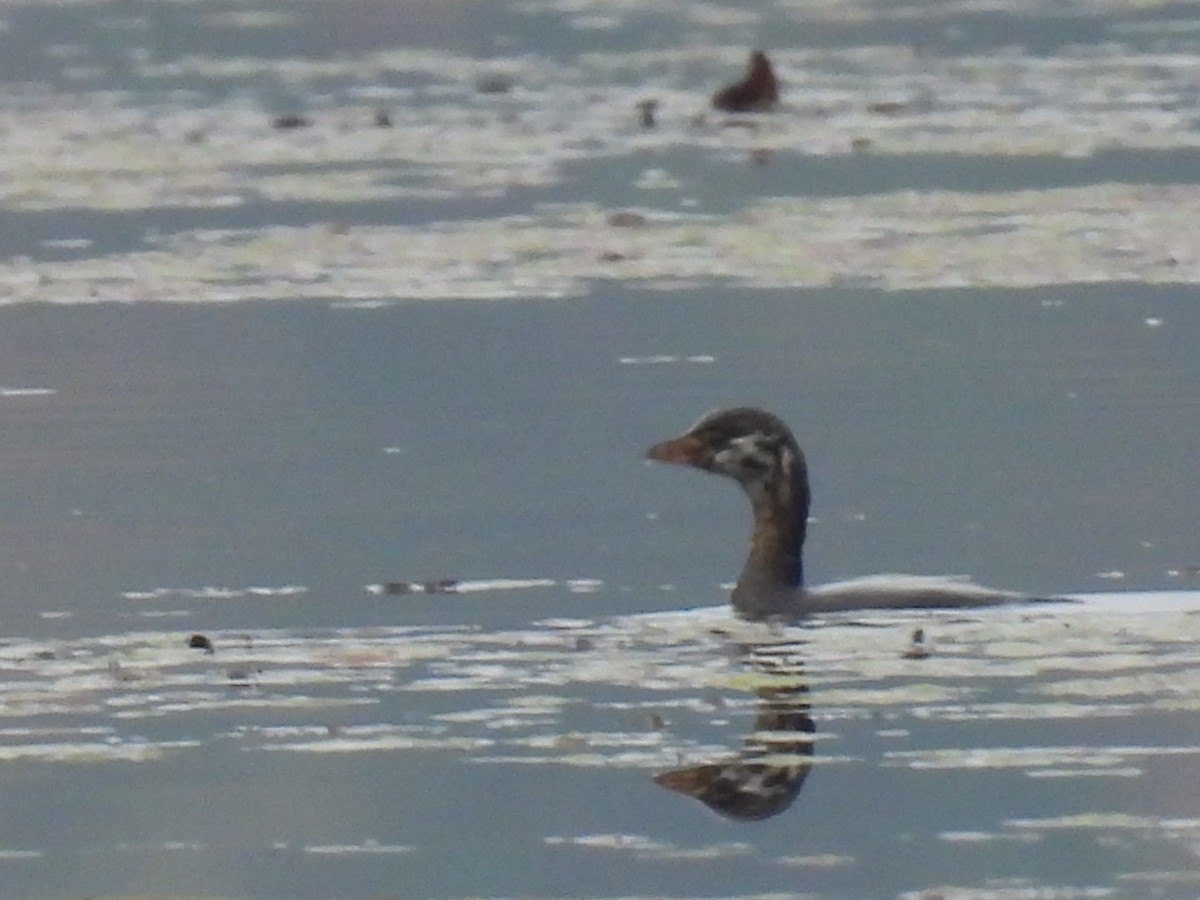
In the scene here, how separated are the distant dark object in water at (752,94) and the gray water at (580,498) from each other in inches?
11.3

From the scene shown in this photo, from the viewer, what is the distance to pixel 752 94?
28.8 metres

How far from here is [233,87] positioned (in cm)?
3297

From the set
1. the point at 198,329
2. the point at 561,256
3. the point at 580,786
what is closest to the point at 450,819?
the point at 580,786

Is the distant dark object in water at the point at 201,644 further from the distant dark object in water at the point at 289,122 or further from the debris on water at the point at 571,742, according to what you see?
the distant dark object in water at the point at 289,122

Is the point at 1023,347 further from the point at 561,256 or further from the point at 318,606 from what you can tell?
the point at 318,606

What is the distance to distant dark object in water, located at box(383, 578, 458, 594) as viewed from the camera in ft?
36.4

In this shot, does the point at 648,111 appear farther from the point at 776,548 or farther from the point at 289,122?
the point at 776,548

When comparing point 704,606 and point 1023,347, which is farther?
point 1023,347

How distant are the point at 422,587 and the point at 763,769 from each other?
8.69 ft

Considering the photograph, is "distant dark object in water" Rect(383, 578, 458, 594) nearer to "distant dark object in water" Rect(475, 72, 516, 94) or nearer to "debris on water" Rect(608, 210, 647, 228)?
"debris on water" Rect(608, 210, 647, 228)

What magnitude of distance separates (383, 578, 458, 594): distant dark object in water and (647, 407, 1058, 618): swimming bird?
717 millimetres

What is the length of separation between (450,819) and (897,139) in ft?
60.9

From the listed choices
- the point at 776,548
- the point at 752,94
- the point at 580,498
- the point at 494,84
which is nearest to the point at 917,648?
the point at 776,548

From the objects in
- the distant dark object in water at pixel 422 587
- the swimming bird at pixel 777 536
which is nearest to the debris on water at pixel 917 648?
the swimming bird at pixel 777 536
